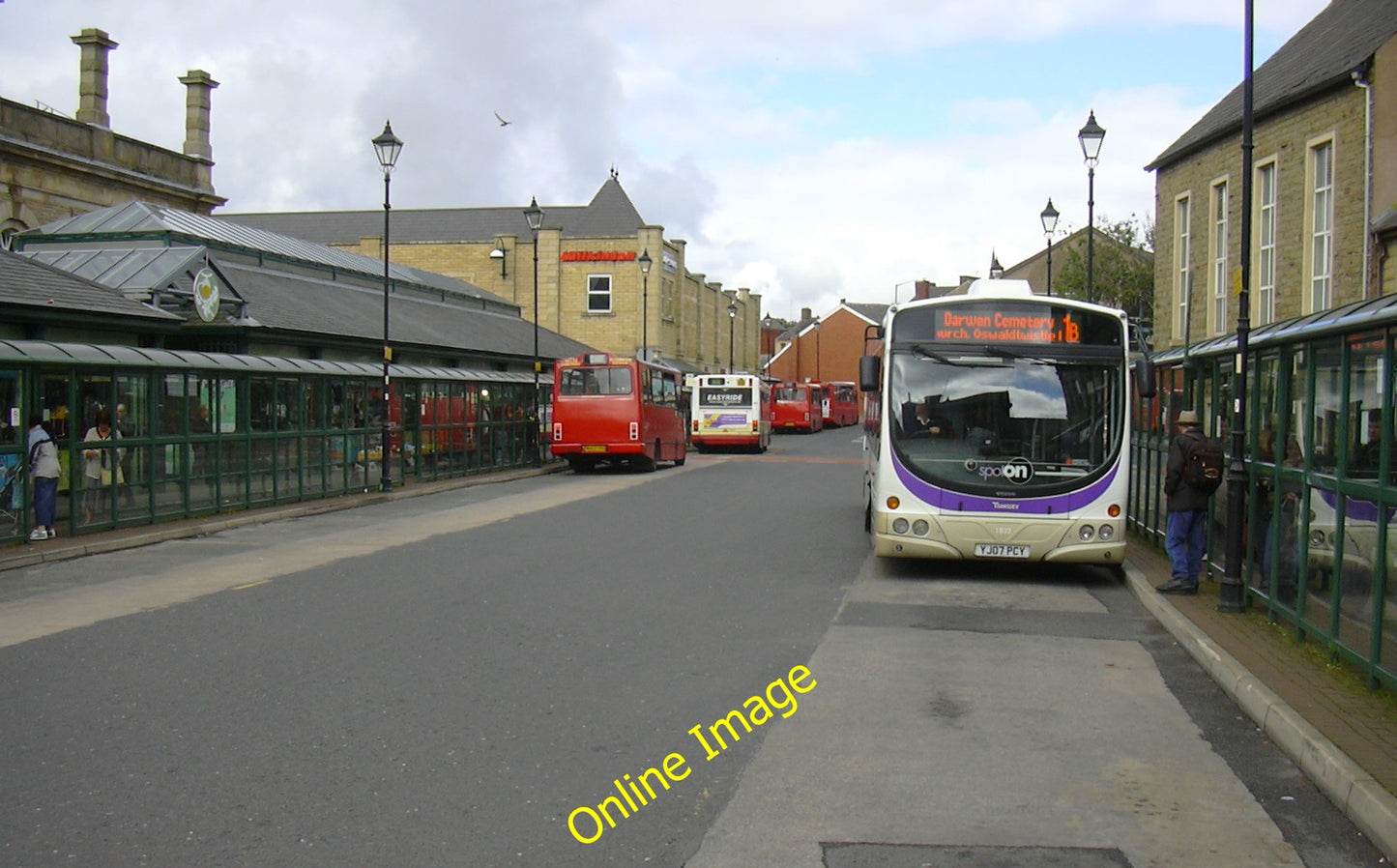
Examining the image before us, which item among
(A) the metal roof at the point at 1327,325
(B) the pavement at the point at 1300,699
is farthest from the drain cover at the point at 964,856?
(A) the metal roof at the point at 1327,325

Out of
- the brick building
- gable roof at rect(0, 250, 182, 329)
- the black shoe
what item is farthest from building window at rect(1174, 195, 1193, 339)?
the brick building

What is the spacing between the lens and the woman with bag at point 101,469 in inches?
646

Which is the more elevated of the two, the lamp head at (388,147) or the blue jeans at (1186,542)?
the lamp head at (388,147)

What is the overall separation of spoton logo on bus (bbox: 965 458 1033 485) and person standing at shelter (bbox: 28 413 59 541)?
11495 millimetres

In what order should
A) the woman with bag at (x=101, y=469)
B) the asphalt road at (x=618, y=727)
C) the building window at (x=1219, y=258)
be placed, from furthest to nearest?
1. the building window at (x=1219, y=258)
2. the woman with bag at (x=101, y=469)
3. the asphalt road at (x=618, y=727)

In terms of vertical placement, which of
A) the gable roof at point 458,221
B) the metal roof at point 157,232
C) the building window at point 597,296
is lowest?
the metal roof at point 157,232

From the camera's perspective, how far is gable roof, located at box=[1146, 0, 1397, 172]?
22.6 m

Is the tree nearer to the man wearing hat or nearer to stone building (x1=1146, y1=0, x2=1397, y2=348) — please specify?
stone building (x1=1146, y1=0, x2=1397, y2=348)

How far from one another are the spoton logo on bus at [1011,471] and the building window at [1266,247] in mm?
16239

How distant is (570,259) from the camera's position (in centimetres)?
6219

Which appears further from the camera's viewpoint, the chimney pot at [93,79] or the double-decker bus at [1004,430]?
the chimney pot at [93,79]

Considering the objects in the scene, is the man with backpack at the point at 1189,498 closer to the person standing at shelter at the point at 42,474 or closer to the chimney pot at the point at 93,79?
the person standing at shelter at the point at 42,474

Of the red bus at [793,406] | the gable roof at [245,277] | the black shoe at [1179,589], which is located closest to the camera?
the black shoe at [1179,589]

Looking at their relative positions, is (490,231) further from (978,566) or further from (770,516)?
(978,566)
